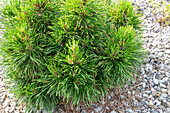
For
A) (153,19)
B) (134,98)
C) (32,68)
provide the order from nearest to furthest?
(32,68) < (134,98) < (153,19)

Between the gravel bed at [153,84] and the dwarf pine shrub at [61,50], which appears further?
the gravel bed at [153,84]

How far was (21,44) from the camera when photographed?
1.40m

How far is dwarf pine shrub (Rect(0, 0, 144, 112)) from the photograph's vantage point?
4.66 feet

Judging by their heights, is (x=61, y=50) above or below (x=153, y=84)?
above

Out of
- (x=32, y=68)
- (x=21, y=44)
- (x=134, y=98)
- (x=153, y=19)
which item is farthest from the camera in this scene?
(x=153, y=19)

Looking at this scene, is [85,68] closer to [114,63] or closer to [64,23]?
[114,63]

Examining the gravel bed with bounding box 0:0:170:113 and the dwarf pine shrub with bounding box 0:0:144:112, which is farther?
the gravel bed with bounding box 0:0:170:113

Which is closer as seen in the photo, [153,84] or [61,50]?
[61,50]

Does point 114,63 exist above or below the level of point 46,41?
below

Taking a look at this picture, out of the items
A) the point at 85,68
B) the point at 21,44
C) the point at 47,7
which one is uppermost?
Result: the point at 47,7

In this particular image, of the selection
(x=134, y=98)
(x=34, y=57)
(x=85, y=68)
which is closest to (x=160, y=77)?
(x=134, y=98)

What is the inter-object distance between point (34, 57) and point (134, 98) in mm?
1402

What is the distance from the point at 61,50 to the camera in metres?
1.56

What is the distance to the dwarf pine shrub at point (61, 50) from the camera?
1420 mm
